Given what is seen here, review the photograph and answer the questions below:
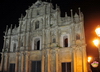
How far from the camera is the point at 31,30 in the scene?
28703mm

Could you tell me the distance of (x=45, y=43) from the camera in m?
25.7

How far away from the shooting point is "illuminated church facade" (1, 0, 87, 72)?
73.8 ft

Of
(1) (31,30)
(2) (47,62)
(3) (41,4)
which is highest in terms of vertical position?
(3) (41,4)

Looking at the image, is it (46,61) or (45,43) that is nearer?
(46,61)

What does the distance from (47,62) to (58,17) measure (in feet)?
30.4

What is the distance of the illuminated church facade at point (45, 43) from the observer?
22.5 meters

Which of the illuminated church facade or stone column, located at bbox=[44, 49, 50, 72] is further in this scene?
stone column, located at bbox=[44, 49, 50, 72]

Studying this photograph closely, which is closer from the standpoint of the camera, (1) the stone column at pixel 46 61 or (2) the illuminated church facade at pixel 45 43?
(2) the illuminated church facade at pixel 45 43

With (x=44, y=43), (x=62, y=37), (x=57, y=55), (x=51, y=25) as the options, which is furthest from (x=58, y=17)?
(x=57, y=55)

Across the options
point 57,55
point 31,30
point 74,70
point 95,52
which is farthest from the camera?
point 31,30

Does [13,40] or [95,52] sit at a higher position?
[13,40]

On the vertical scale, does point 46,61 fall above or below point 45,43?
below

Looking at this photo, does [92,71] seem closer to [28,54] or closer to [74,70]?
[74,70]

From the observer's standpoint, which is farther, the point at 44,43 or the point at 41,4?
the point at 41,4
